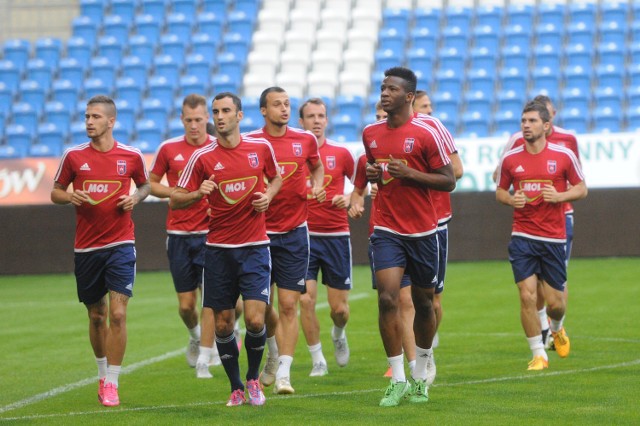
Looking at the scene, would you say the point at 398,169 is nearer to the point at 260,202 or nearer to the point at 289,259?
the point at 260,202

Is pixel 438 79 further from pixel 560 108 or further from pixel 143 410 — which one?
pixel 143 410

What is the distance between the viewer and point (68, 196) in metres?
9.70

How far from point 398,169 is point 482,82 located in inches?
739

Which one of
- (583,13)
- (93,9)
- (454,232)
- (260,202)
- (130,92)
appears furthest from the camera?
(93,9)

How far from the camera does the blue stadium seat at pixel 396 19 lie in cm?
2942

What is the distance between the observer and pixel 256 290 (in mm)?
9117

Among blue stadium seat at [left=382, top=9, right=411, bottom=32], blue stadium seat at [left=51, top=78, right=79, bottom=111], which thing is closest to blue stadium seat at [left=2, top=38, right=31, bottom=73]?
blue stadium seat at [left=51, top=78, right=79, bottom=111]

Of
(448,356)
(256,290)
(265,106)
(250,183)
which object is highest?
(265,106)

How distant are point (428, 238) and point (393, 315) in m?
0.69

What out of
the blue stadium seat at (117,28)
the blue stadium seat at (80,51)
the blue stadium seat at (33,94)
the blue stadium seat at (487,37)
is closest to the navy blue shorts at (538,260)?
the blue stadium seat at (487,37)

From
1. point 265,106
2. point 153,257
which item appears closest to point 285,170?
point 265,106

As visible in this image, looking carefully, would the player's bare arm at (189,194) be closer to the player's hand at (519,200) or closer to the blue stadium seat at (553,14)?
the player's hand at (519,200)

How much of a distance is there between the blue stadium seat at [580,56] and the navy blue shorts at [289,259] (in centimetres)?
1832

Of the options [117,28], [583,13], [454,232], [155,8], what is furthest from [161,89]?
[583,13]
